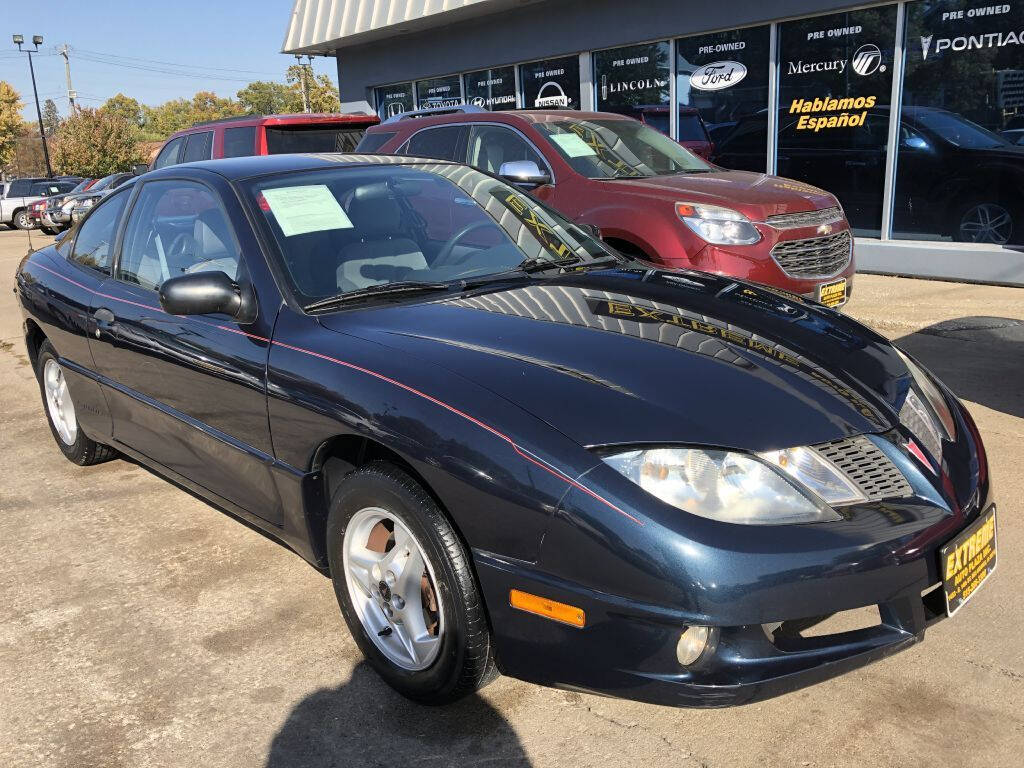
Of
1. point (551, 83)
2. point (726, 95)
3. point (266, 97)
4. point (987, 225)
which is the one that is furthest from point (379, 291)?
point (266, 97)

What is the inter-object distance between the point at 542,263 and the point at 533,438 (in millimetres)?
1497

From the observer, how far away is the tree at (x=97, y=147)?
46.8 metres

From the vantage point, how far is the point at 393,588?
2.68 meters

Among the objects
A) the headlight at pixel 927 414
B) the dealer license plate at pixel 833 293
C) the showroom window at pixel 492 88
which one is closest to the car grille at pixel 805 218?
the dealer license plate at pixel 833 293

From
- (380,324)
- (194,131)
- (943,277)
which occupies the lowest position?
(943,277)

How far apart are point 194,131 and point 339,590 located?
8570mm

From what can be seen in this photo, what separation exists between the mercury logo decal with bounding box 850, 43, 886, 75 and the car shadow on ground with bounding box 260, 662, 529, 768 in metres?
9.00

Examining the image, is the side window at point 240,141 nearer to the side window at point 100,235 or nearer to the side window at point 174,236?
the side window at point 100,235

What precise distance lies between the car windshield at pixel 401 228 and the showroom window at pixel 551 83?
929 cm

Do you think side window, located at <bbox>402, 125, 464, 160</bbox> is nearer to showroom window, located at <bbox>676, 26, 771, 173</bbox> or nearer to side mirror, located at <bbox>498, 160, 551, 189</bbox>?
side mirror, located at <bbox>498, 160, 551, 189</bbox>

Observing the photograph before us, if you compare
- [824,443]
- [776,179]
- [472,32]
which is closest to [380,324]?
[824,443]

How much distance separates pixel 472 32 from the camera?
1409 centimetres

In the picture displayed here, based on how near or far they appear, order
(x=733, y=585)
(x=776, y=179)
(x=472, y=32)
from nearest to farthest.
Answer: (x=733, y=585) → (x=776, y=179) → (x=472, y=32)

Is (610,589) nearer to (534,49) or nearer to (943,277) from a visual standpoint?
(943,277)
